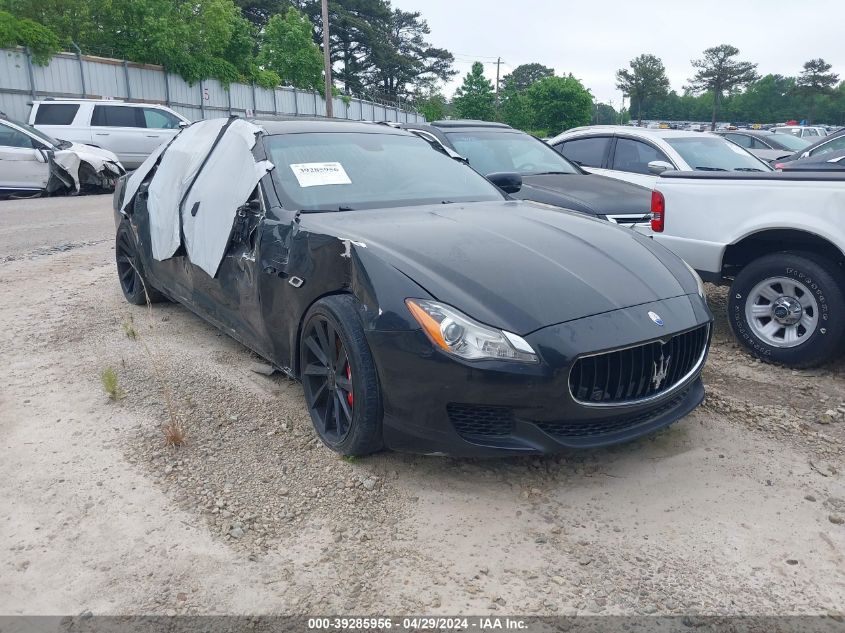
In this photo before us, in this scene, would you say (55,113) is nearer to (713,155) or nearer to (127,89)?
(127,89)

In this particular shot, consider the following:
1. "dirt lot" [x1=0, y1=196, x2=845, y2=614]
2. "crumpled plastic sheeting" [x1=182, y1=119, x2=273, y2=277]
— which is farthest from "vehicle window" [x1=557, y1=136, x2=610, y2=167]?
"crumpled plastic sheeting" [x1=182, y1=119, x2=273, y2=277]

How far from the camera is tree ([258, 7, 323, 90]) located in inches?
1479

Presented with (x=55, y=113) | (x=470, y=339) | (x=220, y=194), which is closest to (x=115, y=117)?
(x=55, y=113)

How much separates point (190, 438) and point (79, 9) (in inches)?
1106

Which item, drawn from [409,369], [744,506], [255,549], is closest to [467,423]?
[409,369]

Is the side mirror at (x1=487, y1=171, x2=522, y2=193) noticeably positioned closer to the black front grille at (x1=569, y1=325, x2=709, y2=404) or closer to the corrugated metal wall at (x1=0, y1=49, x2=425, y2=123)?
the black front grille at (x1=569, y1=325, x2=709, y2=404)

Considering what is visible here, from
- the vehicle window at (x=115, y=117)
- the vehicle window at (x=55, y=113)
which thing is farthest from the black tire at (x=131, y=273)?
the vehicle window at (x=55, y=113)

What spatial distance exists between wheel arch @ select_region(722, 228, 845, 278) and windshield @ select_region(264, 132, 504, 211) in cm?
181

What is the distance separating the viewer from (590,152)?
356 inches

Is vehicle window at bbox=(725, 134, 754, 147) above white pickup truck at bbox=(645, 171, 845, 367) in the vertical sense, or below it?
above

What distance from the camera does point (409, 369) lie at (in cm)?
302

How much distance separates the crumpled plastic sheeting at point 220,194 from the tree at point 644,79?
3325 inches

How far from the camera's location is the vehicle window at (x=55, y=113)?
664 inches

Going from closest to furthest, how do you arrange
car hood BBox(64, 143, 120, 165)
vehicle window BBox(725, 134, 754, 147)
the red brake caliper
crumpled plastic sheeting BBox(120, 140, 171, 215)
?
the red brake caliper → crumpled plastic sheeting BBox(120, 140, 171, 215) → car hood BBox(64, 143, 120, 165) → vehicle window BBox(725, 134, 754, 147)
